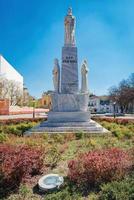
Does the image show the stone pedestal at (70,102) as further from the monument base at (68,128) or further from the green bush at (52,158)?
the green bush at (52,158)

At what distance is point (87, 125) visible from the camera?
18078 mm

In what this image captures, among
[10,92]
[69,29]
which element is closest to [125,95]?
[10,92]

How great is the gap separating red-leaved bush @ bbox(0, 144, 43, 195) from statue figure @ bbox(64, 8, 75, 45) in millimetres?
13956

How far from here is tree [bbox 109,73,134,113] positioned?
70.5 meters

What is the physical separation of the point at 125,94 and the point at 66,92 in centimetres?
5229

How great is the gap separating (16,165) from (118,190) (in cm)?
243

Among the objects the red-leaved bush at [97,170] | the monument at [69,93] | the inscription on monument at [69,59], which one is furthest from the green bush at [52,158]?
the inscription on monument at [69,59]

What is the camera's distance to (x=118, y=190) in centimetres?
607

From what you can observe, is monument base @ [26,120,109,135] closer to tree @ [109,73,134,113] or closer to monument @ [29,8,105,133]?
monument @ [29,8,105,133]

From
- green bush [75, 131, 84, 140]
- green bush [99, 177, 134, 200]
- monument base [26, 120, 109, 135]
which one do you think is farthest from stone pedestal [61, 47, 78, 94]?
green bush [99, 177, 134, 200]

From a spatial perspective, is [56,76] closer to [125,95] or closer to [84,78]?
[84,78]

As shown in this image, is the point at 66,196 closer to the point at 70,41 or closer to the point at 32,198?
the point at 32,198

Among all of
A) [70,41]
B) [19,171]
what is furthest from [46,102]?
[19,171]

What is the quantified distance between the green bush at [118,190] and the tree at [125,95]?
6490 cm
